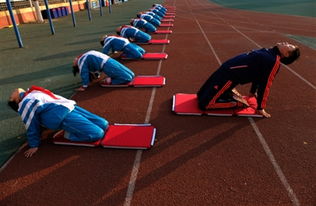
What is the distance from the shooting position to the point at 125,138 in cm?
407

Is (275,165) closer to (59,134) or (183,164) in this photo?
(183,164)

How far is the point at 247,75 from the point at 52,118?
369 cm

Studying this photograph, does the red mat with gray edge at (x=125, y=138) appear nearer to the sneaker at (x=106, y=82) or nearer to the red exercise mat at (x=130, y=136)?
the red exercise mat at (x=130, y=136)

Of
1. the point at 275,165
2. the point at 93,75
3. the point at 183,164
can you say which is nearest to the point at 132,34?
the point at 93,75

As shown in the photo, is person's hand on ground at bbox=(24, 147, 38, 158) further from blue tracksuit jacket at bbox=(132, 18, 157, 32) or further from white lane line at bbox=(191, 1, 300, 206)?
blue tracksuit jacket at bbox=(132, 18, 157, 32)

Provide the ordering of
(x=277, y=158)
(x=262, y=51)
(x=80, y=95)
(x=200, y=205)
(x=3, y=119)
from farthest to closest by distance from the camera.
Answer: (x=80, y=95) → (x=3, y=119) → (x=262, y=51) → (x=277, y=158) → (x=200, y=205)

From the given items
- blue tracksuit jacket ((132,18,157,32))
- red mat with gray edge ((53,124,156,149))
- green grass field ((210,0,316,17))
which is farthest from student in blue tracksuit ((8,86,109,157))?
green grass field ((210,0,316,17))

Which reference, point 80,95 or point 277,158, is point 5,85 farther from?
point 277,158

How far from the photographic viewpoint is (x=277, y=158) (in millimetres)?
3697

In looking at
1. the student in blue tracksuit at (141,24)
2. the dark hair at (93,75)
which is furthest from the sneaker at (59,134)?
the student in blue tracksuit at (141,24)

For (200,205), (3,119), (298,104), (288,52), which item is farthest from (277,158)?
(3,119)

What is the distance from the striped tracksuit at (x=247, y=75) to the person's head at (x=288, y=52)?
3.7 inches

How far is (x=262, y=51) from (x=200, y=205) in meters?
3.20

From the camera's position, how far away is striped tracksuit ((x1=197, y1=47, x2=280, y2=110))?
436cm
